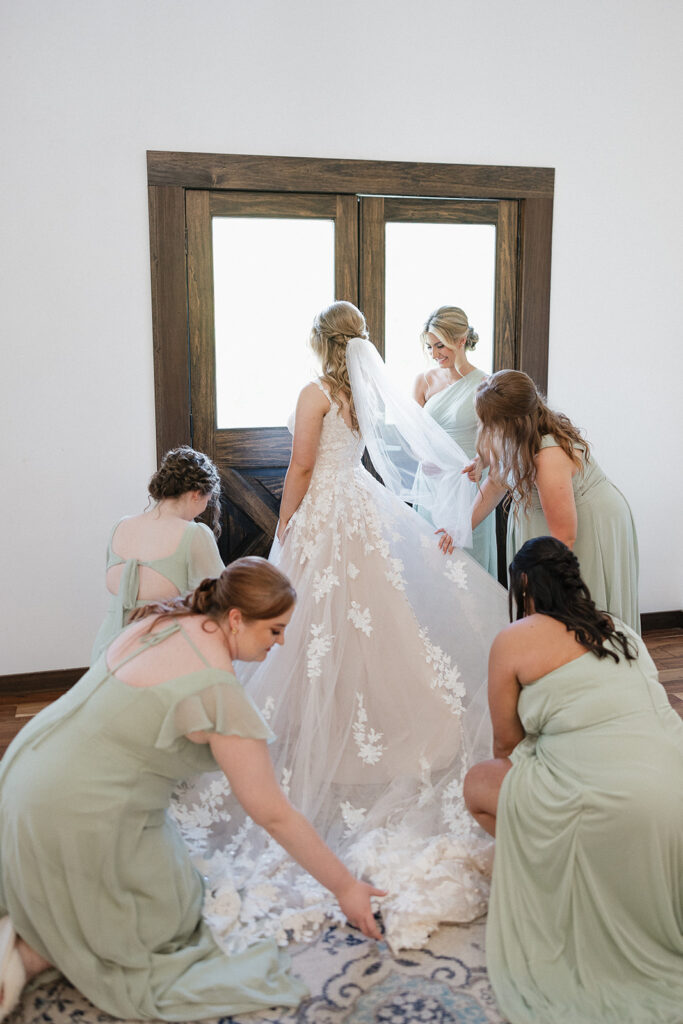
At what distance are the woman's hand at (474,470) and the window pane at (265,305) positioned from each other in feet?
3.81

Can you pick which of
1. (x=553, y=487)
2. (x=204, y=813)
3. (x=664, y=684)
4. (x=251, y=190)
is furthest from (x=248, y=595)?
(x=664, y=684)

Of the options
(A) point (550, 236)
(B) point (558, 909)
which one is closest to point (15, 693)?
(B) point (558, 909)

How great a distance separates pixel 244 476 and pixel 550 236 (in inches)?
72.5

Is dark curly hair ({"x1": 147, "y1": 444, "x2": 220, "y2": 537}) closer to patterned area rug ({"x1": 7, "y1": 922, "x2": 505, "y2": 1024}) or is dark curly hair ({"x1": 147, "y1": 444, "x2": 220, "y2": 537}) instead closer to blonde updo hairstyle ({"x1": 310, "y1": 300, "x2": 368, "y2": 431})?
blonde updo hairstyle ({"x1": 310, "y1": 300, "x2": 368, "y2": 431})

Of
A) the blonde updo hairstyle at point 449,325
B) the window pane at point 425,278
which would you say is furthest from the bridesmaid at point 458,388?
the window pane at point 425,278

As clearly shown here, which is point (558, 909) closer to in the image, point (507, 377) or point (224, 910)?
point (224, 910)

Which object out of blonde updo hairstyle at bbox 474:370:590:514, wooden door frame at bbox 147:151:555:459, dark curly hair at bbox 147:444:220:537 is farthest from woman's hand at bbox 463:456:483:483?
wooden door frame at bbox 147:151:555:459

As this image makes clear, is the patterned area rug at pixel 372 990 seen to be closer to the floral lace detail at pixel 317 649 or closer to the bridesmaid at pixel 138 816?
the bridesmaid at pixel 138 816

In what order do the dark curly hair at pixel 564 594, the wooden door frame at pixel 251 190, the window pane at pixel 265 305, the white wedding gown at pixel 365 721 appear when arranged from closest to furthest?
the dark curly hair at pixel 564 594 < the white wedding gown at pixel 365 721 < the wooden door frame at pixel 251 190 < the window pane at pixel 265 305

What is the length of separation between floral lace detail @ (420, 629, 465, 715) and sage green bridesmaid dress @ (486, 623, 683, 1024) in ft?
2.25

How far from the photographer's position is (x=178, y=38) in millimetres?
3607

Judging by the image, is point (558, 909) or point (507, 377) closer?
point (558, 909)

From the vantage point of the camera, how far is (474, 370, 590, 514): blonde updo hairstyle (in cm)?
270

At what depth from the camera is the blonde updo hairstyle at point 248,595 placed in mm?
1900
